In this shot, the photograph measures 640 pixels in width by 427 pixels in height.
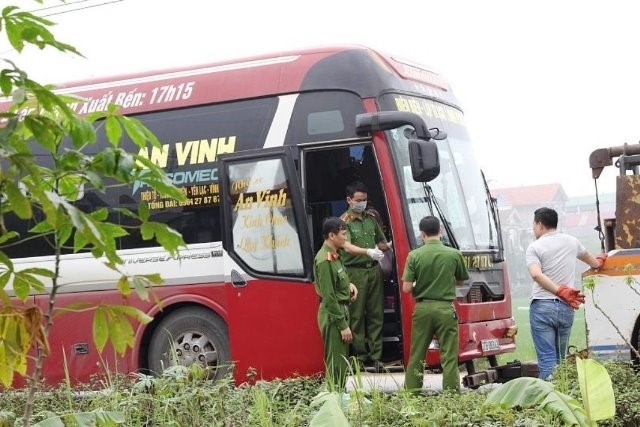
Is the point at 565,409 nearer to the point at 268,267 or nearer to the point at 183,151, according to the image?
the point at 268,267

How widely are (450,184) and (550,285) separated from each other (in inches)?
67.3

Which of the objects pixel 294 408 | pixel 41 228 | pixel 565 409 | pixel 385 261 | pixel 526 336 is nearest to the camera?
pixel 41 228

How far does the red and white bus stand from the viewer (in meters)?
10.6

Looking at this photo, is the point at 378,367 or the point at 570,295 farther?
the point at 378,367

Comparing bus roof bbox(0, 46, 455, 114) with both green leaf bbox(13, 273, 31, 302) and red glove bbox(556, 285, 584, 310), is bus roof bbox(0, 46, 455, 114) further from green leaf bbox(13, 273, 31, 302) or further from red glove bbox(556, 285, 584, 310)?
green leaf bbox(13, 273, 31, 302)

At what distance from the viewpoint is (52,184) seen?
10.6 ft

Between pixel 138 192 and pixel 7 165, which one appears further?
pixel 138 192

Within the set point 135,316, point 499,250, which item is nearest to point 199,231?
point 499,250

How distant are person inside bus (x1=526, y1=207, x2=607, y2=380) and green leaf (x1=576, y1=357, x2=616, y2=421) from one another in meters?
4.26

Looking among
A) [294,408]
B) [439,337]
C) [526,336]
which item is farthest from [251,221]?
[526,336]

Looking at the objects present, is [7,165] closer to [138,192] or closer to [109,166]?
[109,166]

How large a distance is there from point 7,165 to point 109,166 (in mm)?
278

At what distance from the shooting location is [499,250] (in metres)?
11.6

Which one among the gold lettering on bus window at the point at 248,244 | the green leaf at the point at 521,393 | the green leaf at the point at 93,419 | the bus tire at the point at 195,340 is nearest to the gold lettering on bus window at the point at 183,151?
the gold lettering on bus window at the point at 248,244
